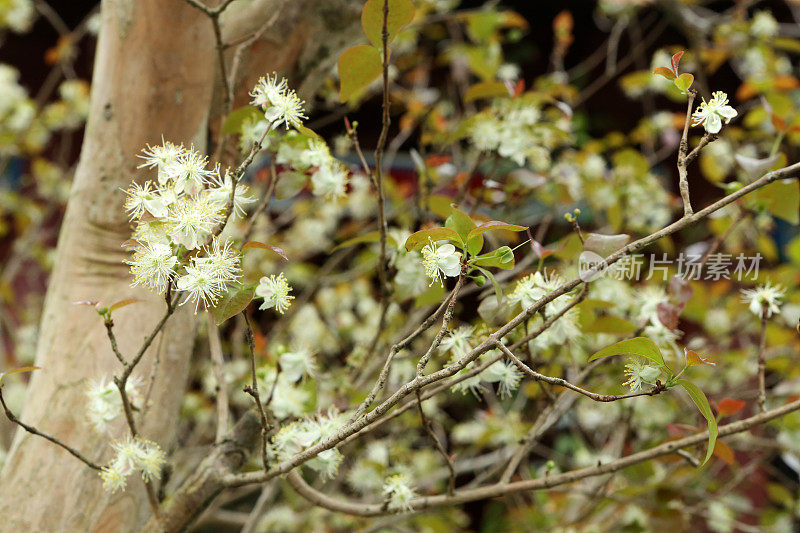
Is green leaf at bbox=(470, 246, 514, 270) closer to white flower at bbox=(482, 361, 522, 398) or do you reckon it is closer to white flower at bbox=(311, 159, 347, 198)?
white flower at bbox=(482, 361, 522, 398)

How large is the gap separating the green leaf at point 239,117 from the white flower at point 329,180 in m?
0.12

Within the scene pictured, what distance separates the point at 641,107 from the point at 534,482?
8.37ft

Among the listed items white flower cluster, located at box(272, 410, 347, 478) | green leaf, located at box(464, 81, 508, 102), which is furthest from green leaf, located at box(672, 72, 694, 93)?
white flower cluster, located at box(272, 410, 347, 478)

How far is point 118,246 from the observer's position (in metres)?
0.98

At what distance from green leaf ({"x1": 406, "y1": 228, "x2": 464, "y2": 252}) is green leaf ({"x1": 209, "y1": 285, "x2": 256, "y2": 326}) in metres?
0.17

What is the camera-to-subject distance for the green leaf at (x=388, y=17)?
74cm

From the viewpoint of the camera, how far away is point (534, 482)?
0.88m

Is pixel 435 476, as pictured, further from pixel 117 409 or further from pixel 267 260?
pixel 117 409

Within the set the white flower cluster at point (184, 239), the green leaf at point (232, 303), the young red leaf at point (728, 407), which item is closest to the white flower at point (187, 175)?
the white flower cluster at point (184, 239)

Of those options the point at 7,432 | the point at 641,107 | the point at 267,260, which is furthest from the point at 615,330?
the point at 641,107

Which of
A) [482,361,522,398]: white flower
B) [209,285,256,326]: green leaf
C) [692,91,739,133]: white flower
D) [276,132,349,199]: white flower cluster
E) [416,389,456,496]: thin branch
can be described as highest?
[276,132,349,199]: white flower cluster

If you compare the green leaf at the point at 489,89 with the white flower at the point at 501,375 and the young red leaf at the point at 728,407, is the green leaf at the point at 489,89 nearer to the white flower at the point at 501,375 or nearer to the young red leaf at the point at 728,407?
the white flower at the point at 501,375

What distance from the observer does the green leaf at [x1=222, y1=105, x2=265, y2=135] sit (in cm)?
89

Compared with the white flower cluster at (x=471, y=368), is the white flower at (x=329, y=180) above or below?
above
